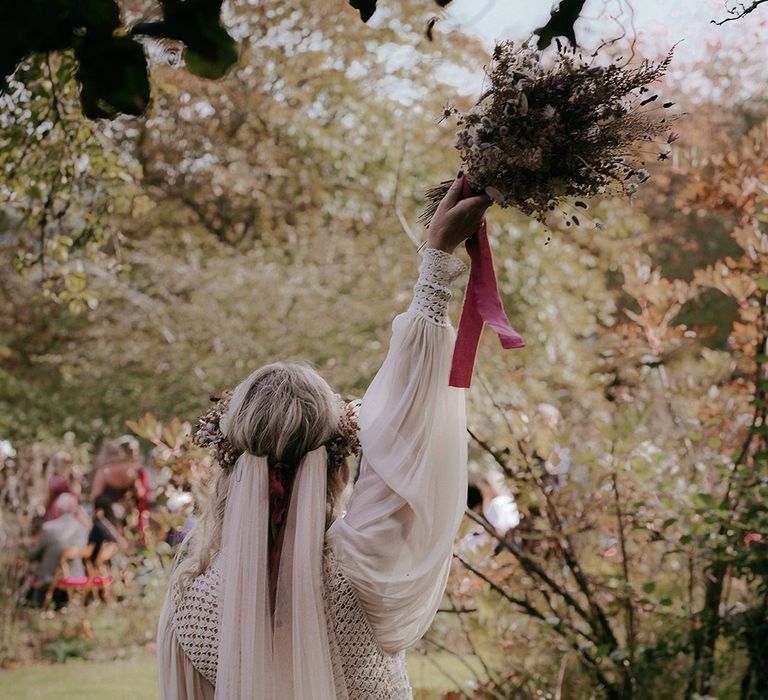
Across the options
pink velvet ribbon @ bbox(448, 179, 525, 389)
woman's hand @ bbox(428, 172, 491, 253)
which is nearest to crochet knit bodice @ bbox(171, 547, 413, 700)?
pink velvet ribbon @ bbox(448, 179, 525, 389)

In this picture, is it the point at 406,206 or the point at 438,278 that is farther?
the point at 406,206

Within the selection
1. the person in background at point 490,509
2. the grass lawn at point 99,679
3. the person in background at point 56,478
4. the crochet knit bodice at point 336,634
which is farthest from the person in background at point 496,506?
the person in background at point 56,478

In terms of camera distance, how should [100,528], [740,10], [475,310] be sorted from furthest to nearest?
[100,528]
[475,310]
[740,10]

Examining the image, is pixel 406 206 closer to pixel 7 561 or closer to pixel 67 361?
pixel 67 361

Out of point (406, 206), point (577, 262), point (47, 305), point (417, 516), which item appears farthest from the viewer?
point (47, 305)

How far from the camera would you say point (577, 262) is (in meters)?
11.1

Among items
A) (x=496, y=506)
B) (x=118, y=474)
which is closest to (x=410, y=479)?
(x=496, y=506)

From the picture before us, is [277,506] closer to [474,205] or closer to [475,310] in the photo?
[475,310]

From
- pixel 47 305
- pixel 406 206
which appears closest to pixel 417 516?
pixel 406 206

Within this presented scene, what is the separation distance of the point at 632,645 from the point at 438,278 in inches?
81.6

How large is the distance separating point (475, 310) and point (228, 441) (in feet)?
2.14

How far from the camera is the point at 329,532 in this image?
2.15 metres

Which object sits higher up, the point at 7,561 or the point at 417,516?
the point at 7,561

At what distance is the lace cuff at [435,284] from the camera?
7.10ft
